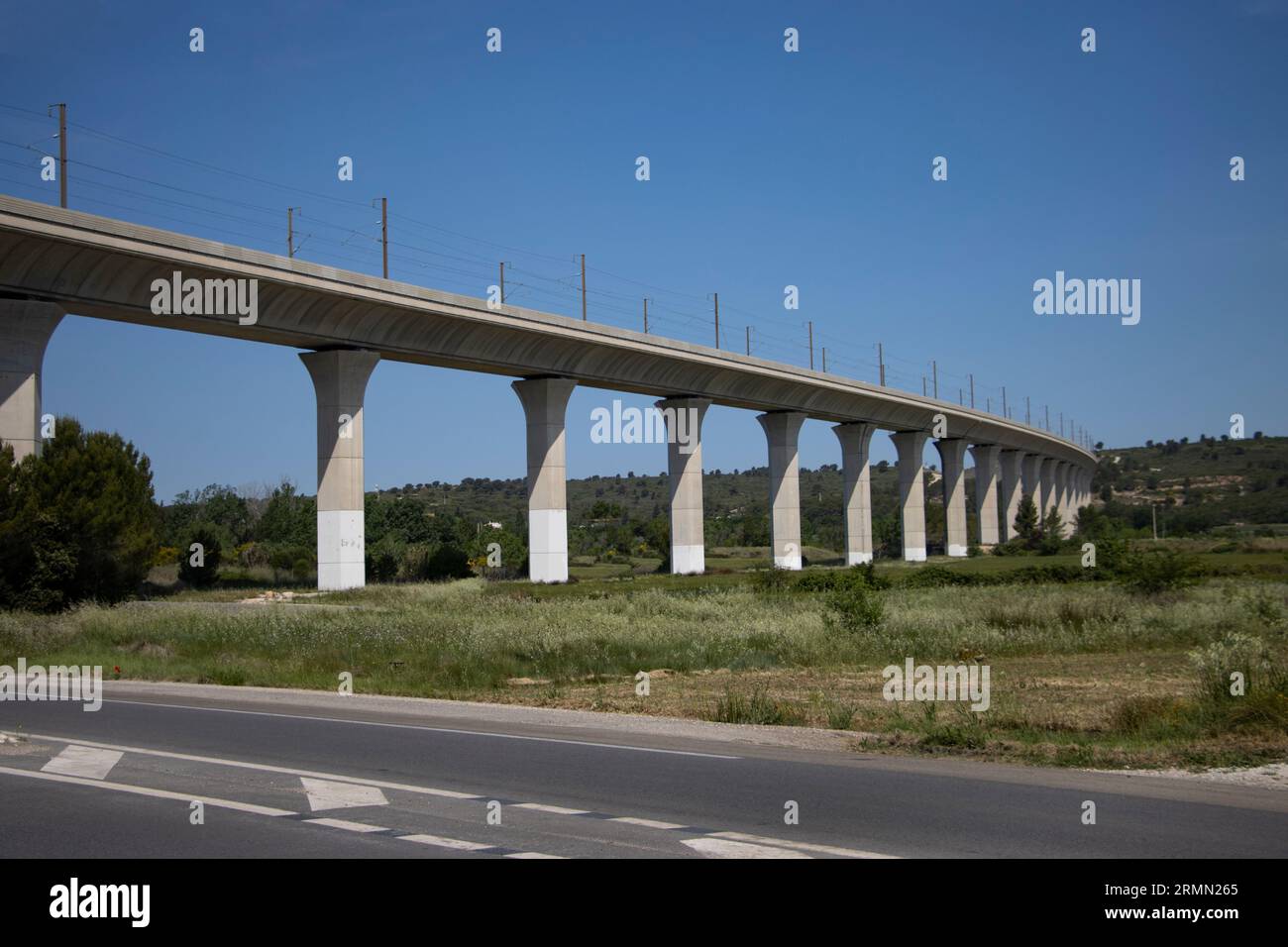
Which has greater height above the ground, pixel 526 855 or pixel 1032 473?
pixel 1032 473

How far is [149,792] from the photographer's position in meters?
10.6

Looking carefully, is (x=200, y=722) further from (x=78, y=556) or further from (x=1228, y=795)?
(x=78, y=556)

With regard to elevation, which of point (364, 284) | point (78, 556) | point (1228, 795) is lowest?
point (1228, 795)

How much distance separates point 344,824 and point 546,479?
42.6m

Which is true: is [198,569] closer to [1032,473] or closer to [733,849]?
[733,849]

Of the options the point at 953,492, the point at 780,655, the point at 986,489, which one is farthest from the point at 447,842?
the point at 986,489

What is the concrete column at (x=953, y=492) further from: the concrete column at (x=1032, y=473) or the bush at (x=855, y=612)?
the bush at (x=855, y=612)

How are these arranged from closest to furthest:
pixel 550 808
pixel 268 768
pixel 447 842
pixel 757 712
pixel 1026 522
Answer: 1. pixel 447 842
2. pixel 550 808
3. pixel 268 768
4. pixel 757 712
5. pixel 1026 522

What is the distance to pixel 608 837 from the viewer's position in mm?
8836

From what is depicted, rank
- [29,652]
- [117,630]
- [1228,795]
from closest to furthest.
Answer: [1228,795] < [29,652] < [117,630]

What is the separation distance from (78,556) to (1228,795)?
32.4m

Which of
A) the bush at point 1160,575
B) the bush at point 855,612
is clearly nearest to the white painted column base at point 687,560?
the bush at point 1160,575
